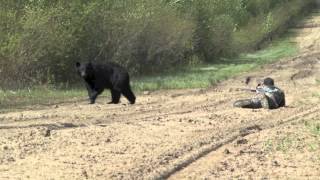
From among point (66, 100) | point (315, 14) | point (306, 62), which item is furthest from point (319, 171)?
point (315, 14)

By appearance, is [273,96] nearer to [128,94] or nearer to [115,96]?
[128,94]

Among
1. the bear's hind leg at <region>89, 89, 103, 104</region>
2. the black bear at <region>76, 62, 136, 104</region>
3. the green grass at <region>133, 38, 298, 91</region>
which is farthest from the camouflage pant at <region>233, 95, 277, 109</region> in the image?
the green grass at <region>133, 38, 298, 91</region>

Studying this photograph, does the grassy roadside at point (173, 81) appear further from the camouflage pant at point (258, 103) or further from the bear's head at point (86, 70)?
the camouflage pant at point (258, 103)

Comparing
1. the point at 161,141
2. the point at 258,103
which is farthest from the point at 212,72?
the point at 161,141

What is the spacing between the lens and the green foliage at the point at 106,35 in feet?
71.5

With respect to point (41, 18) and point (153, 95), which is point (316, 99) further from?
point (41, 18)

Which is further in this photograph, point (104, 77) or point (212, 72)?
point (212, 72)

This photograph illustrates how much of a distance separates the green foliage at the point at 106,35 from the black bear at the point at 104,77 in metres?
4.76

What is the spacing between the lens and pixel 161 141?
38.1ft

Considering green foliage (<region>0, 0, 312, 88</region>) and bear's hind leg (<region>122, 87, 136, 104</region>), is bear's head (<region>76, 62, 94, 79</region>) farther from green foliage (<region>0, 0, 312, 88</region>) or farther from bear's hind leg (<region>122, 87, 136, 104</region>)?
green foliage (<region>0, 0, 312, 88</region>)

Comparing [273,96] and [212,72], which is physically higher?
[212,72]

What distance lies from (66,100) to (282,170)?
1027 centimetres

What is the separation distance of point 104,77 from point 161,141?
19.5ft

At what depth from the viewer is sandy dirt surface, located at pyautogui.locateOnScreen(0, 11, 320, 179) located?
938 centimetres
